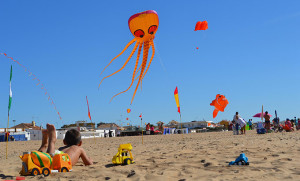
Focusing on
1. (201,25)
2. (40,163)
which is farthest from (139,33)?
(40,163)

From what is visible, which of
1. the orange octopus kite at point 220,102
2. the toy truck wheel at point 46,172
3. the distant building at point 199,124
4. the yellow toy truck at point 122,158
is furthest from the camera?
the distant building at point 199,124

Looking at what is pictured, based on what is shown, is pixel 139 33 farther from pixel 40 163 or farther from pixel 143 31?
pixel 40 163

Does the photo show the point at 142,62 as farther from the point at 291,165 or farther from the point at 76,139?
the point at 291,165

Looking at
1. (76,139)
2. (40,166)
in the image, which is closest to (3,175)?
(40,166)

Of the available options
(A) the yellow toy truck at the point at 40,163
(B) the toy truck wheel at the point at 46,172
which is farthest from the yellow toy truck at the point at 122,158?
(B) the toy truck wheel at the point at 46,172

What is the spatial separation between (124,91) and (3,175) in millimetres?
6169

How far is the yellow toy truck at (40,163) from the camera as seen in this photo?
12.9ft

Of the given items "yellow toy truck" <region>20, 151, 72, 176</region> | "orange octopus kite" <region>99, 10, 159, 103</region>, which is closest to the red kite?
"orange octopus kite" <region>99, 10, 159, 103</region>

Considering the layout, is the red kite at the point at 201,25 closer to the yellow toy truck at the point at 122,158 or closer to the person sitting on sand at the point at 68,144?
the yellow toy truck at the point at 122,158

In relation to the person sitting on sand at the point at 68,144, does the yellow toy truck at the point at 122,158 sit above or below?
below

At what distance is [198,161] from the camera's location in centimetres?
466

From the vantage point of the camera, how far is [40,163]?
13.1 ft

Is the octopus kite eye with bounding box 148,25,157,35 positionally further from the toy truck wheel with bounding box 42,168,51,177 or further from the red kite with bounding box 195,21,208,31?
the toy truck wheel with bounding box 42,168,51,177

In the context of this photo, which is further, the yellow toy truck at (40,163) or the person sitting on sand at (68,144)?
the person sitting on sand at (68,144)
